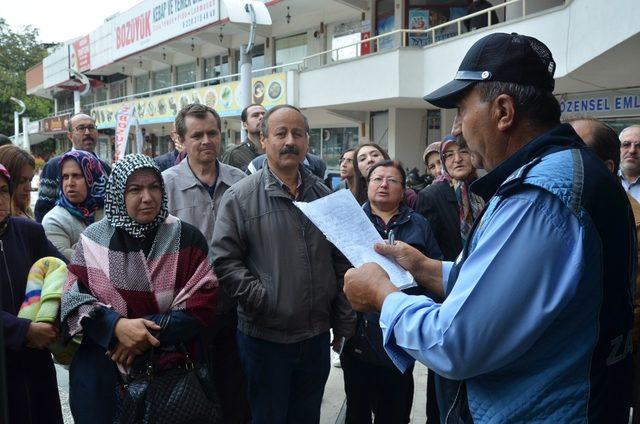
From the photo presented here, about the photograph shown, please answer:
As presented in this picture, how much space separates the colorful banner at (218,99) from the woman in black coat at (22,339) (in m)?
9.60

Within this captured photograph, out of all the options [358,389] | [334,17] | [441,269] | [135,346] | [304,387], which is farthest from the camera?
[334,17]

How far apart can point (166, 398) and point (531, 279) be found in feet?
5.59

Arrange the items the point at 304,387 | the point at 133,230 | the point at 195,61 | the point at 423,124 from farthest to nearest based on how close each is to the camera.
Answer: the point at 195,61, the point at 423,124, the point at 304,387, the point at 133,230

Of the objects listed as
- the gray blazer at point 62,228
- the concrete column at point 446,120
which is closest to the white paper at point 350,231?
the gray blazer at point 62,228

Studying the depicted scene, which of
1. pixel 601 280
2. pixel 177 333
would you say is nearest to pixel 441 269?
pixel 601 280

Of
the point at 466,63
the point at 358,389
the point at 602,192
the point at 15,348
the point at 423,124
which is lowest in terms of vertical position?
the point at 358,389

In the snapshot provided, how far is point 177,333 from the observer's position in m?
2.49

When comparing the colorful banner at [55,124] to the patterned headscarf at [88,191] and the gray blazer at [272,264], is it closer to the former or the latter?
the patterned headscarf at [88,191]

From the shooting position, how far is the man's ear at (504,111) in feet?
4.91

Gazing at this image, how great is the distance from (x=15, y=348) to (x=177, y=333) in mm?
685

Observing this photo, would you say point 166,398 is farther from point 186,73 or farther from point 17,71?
point 17,71

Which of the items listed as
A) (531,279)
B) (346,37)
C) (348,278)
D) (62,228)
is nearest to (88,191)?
(62,228)

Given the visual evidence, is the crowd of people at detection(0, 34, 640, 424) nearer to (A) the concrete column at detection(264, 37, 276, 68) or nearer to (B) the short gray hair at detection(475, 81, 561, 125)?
(B) the short gray hair at detection(475, 81, 561, 125)

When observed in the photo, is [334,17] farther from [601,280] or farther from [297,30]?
[601,280]
